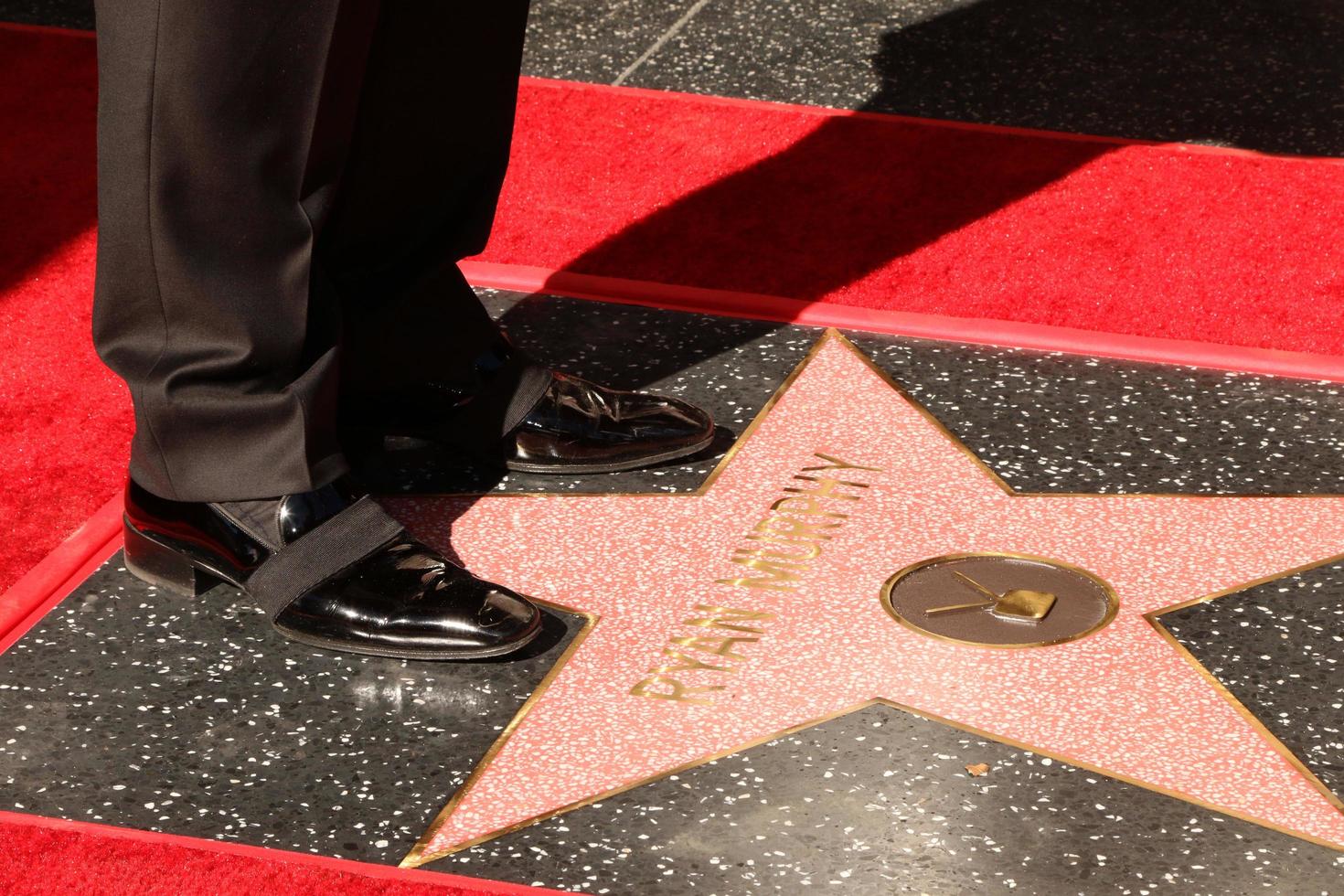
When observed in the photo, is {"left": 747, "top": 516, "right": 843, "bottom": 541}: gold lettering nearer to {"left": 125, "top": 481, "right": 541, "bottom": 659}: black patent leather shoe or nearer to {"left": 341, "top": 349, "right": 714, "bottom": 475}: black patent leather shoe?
{"left": 341, "top": 349, "right": 714, "bottom": 475}: black patent leather shoe

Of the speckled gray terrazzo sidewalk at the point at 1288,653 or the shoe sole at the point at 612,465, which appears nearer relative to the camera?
the speckled gray terrazzo sidewalk at the point at 1288,653

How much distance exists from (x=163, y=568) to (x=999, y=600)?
75 cm

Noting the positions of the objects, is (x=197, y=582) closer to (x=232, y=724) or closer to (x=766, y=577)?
(x=232, y=724)

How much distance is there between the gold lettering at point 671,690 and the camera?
4.45 feet

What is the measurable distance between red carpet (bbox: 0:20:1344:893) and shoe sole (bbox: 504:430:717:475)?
43 centimetres

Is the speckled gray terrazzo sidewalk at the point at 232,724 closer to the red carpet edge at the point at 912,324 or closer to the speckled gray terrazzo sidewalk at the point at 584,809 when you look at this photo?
the speckled gray terrazzo sidewalk at the point at 584,809

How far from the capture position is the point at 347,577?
1414mm

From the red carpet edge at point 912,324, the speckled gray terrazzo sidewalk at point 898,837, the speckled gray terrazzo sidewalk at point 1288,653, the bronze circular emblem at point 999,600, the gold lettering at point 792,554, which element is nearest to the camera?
the speckled gray terrazzo sidewalk at point 898,837

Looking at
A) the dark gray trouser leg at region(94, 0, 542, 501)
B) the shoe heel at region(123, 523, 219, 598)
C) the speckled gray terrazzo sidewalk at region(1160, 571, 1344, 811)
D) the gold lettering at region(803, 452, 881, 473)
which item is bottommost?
the shoe heel at region(123, 523, 219, 598)

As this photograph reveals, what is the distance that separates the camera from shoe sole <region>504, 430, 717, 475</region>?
1.68 meters

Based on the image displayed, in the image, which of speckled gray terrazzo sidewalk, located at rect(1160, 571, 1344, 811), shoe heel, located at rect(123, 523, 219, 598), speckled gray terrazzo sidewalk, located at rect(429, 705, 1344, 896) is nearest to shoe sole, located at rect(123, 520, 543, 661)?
shoe heel, located at rect(123, 523, 219, 598)

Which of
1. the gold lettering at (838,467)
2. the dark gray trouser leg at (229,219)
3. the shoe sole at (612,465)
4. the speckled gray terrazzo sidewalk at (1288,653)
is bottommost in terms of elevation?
the shoe sole at (612,465)

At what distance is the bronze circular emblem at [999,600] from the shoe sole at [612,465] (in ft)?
0.95

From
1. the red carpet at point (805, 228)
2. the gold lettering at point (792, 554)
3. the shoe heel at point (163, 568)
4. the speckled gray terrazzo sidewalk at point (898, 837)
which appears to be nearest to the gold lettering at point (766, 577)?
the gold lettering at point (792, 554)
